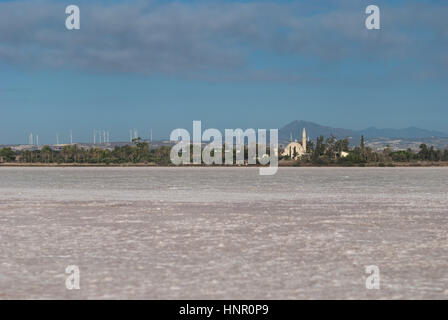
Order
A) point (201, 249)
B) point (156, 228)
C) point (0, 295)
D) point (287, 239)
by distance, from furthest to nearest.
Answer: point (156, 228)
point (287, 239)
point (201, 249)
point (0, 295)

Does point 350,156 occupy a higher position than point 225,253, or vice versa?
point 350,156

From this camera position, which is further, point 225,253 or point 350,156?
point 350,156

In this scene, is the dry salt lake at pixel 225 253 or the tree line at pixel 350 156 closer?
the dry salt lake at pixel 225 253

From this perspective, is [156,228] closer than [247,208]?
Yes

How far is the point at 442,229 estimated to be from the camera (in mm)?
16203

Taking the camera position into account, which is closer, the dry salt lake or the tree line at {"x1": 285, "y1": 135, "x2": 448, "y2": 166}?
the dry salt lake

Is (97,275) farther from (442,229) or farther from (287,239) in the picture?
(442,229)

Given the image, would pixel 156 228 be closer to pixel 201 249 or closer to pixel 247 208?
pixel 201 249

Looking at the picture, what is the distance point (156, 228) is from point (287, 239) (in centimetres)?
430
